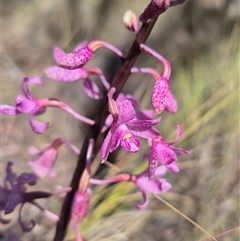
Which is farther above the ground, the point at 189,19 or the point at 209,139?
the point at 189,19

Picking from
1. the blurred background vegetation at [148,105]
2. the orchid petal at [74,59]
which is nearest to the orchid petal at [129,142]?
the orchid petal at [74,59]

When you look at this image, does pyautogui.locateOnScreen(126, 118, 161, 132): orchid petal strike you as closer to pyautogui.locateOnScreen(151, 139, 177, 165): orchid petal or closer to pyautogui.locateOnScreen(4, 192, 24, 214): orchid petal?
pyautogui.locateOnScreen(151, 139, 177, 165): orchid petal

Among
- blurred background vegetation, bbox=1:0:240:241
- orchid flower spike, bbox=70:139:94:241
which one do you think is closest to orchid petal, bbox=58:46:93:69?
orchid flower spike, bbox=70:139:94:241

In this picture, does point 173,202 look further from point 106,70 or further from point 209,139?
point 106,70

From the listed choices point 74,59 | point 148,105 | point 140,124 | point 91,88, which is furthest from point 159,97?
point 148,105

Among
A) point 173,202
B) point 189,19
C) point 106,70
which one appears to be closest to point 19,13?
point 106,70

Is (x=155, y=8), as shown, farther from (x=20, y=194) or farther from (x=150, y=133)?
(x=20, y=194)
